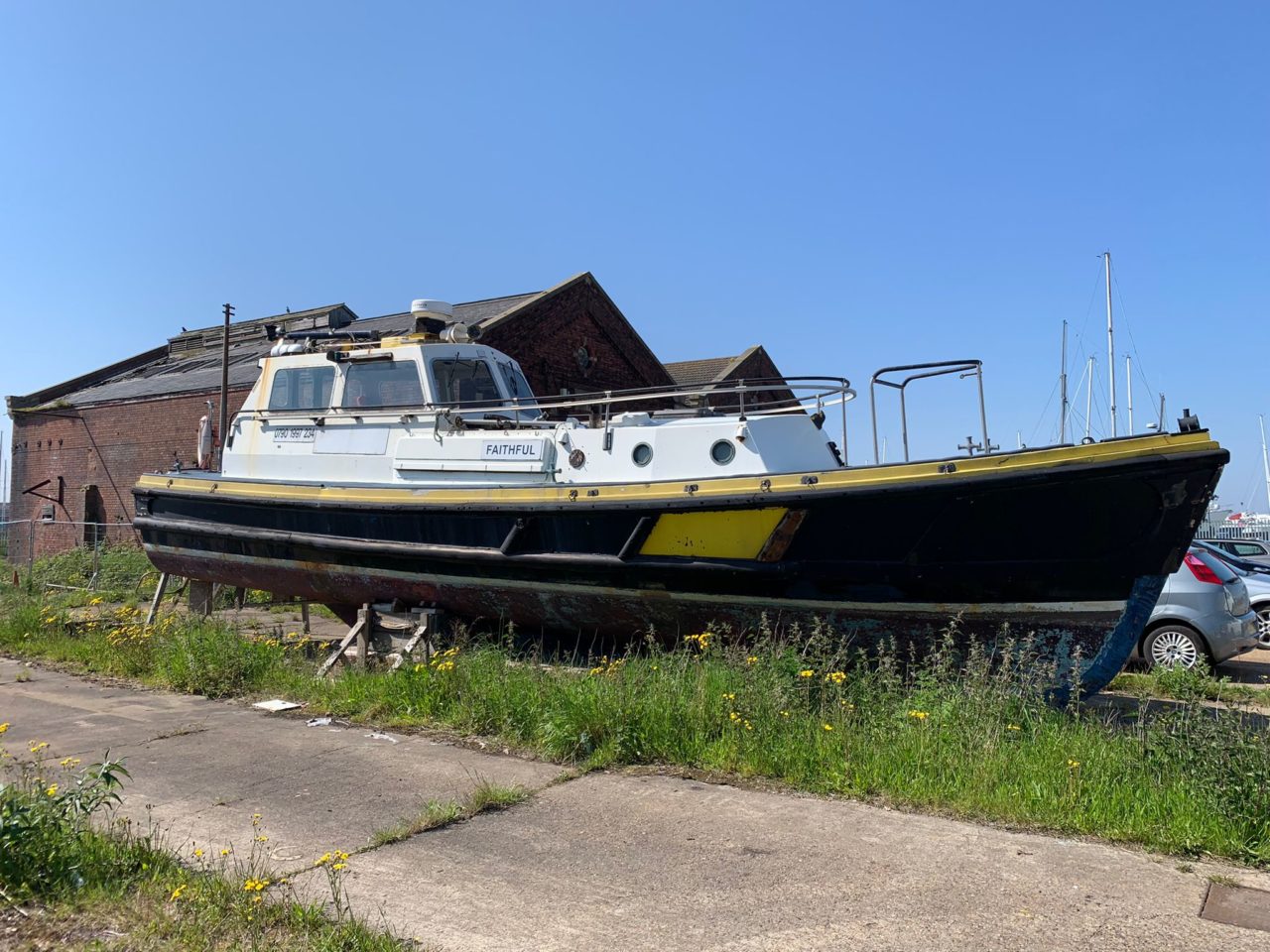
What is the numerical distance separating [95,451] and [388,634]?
16.5m

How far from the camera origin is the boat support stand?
8.07 metres

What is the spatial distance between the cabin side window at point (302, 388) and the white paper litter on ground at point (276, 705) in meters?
3.52

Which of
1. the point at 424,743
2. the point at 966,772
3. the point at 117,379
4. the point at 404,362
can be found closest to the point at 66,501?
the point at 117,379

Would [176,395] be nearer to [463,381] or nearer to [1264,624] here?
[463,381]

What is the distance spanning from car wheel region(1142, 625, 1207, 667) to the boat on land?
109 inches

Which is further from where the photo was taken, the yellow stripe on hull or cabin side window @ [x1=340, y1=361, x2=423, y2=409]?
cabin side window @ [x1=340, y1=361, x2=423, y2=409]

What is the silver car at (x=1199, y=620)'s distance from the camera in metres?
8.10

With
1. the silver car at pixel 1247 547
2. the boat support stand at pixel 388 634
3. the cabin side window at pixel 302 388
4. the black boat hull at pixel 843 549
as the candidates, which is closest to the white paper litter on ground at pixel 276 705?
the boat support stand at pixel 388 634

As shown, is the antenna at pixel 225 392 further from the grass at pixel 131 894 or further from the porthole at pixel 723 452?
the grass at pixel 131 894

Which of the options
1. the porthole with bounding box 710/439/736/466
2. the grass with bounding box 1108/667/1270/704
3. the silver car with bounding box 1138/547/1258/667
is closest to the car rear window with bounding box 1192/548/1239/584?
the silver car with bounding box 1138/547/1258/667

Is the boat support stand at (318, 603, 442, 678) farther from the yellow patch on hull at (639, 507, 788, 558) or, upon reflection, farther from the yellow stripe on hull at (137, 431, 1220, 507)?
the yellow patch on hull at (639, 507, 788, 558)

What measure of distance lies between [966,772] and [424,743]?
10.8 ft

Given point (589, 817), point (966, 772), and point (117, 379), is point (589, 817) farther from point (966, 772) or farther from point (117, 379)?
point (117, 379)

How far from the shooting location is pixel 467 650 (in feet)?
26.1
